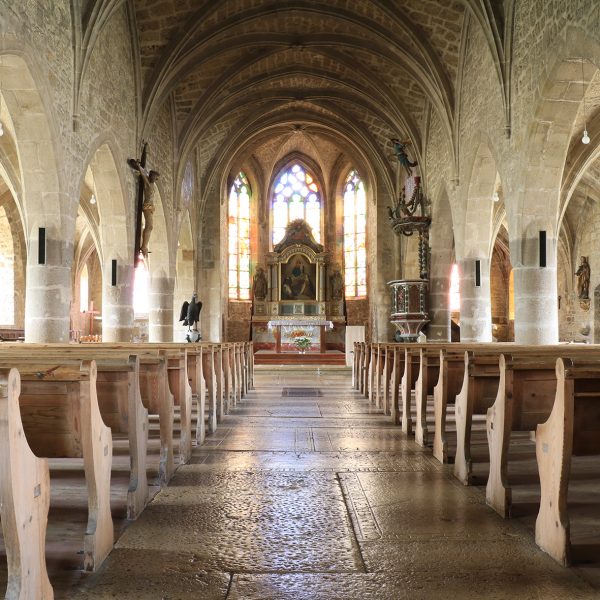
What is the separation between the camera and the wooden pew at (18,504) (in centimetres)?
195

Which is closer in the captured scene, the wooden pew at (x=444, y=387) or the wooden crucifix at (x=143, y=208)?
the wooden pew at (x=444, y=387)

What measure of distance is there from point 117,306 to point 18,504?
11391mm

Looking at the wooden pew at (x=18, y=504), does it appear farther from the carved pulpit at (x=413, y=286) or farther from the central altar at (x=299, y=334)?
the central altar at (x=299, y=334)

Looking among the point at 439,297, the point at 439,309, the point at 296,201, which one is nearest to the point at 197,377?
the point at 439,309

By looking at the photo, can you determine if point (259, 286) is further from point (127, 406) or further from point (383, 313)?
point (127, 406)

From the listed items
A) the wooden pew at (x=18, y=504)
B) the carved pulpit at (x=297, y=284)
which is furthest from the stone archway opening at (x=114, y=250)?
the carved pulpit at (x=297, y=284)

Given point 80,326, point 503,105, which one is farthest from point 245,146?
point 503,105

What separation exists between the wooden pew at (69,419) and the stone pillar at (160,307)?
46.9ft

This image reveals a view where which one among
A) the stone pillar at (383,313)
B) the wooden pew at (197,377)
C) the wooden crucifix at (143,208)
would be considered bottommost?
the wooden pew at (197,377)

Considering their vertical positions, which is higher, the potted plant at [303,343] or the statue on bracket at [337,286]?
the statue on bracket at [337,286]

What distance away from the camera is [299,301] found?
A: 26578 mm

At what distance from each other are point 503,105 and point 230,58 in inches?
348

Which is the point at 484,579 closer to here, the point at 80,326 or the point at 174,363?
the point at 174,363

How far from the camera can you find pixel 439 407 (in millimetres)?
4777
